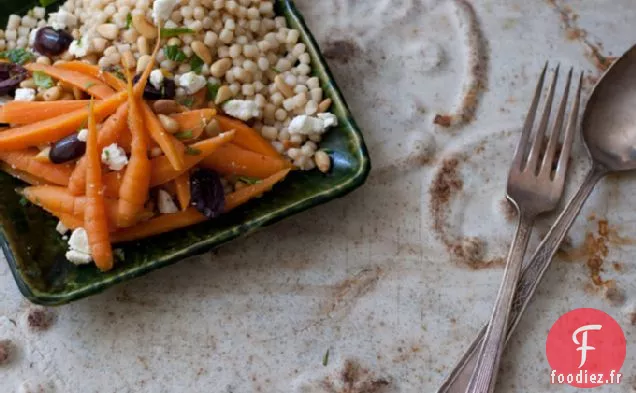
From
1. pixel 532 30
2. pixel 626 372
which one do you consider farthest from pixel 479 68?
pixel 626 372

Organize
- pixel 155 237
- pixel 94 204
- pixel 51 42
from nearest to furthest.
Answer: pixel 94 204 → pixel 155 237 → pixel 51 42

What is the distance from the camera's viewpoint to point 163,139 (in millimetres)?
1371

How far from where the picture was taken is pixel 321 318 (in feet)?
4.93

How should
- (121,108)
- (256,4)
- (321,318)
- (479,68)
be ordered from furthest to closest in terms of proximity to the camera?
1. (479,68)
2. (256,4)
3. (321,318)
4. (121,108)

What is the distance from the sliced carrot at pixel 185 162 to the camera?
1395mm

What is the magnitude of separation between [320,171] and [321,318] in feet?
1.04

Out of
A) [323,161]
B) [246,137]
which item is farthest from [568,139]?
[246,137]

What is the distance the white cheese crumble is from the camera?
1.38 meters

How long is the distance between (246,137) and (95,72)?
0.35 m

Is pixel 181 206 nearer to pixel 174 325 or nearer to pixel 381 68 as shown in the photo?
pixel 174 325

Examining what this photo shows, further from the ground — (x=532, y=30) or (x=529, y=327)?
(x=532, y=30)

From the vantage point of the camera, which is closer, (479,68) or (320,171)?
(320,171)

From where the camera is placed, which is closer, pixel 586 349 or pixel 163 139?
pixel 163 139

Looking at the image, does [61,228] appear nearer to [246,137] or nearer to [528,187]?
[246,137]
